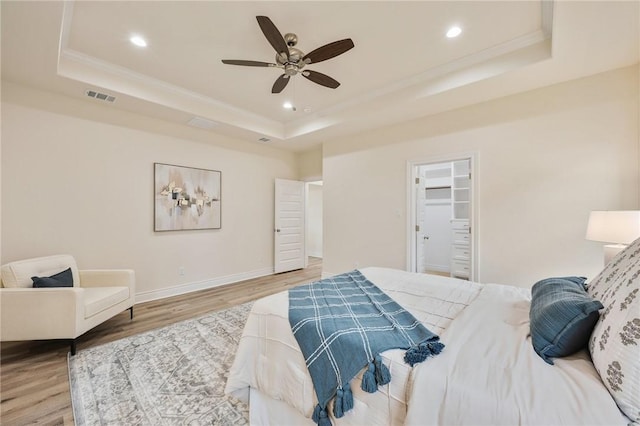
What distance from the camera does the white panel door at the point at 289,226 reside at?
18.5 feet

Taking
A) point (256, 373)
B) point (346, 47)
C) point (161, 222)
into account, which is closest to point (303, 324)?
point (256, 373)

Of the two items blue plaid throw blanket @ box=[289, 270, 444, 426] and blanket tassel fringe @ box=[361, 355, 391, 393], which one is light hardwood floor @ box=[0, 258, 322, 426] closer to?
blue plaid throw blanket @ box=[289, 270, 444, 426]

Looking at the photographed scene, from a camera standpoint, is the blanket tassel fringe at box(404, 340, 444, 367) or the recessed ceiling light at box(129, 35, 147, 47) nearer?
the blanket tassel fringe at box(404, 340, 444, 367)

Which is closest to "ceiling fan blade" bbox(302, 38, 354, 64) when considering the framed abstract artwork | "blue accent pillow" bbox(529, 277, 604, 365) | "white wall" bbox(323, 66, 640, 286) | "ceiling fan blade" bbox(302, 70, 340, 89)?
"ceiling fan blade" bbox(302, 70, 340, 89)

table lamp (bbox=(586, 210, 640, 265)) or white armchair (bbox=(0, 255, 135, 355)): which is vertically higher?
table lamp (bbox=(586, 210, 640, 265))

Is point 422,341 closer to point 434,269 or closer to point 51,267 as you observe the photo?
point 51,267

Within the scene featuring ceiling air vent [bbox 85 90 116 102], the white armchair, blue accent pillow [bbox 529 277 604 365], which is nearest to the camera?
blue accent pillow [bbox 529 277 604 365]

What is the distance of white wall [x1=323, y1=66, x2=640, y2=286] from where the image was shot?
274cm

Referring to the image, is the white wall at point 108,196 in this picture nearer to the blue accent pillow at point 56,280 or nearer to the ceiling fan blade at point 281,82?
the blue accent pillow at point 56,280

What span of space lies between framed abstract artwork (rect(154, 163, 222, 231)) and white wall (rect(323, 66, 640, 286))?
3007mm

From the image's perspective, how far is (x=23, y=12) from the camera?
6.46 feet

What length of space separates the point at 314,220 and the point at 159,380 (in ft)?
21.9

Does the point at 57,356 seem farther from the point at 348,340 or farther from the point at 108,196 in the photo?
the point at 348,340

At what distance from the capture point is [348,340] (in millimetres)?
1286
